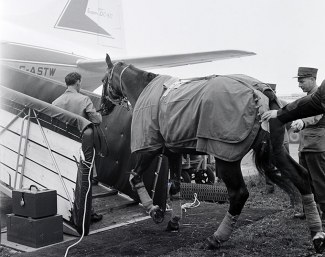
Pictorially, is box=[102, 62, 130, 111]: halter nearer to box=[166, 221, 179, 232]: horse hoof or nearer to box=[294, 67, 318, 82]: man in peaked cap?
box=[166, 221, 179, 232]: horse hoof

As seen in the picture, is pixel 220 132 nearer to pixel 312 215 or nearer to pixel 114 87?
pixel 312 215

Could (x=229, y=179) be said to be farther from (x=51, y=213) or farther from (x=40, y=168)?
(x=40, y=168)

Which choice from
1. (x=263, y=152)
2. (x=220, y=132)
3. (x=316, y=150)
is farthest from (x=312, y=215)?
(x=316, y=150)

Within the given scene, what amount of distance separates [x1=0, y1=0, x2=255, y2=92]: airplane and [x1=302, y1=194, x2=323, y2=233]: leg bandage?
24.1 ft

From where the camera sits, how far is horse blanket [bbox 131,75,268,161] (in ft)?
12.2

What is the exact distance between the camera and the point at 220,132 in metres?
3.78

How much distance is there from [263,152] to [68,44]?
9.71 metres

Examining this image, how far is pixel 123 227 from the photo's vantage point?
16.3ft

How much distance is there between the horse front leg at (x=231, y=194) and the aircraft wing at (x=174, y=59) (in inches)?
329

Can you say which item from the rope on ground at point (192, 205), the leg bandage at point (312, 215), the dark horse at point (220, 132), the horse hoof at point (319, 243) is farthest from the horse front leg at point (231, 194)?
the rope on ground at point (192, 205)

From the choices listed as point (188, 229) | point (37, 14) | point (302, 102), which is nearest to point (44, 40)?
point (37, 14)

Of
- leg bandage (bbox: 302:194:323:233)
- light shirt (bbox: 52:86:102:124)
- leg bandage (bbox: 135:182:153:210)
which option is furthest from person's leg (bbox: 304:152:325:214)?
light shirt (bbox: 52:86:102:124)

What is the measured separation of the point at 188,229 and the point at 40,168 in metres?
1.84

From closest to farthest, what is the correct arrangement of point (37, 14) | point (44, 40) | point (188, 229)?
point (188, 229) → point (44, 40) → point (37, 14)
